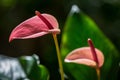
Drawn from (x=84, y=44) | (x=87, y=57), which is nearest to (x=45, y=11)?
(x=84, y=44)

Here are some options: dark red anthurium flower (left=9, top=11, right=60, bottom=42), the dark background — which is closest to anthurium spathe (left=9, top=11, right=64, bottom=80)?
dark red anthurium flower (left=9, top=11, right=60, bottom=42)

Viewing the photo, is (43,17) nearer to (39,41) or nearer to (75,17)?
(75,17)

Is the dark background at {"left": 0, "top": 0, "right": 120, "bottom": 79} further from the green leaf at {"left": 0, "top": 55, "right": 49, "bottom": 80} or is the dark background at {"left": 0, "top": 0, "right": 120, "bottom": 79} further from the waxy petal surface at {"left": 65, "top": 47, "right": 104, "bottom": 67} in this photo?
the waxy petal surface at {"left": 65, "top": 47, "right": 104, "bottom": 67}

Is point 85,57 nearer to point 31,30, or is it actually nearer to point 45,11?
point 31,30

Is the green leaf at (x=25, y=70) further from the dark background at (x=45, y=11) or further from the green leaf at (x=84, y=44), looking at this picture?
the dark background at (x=45, y=11)

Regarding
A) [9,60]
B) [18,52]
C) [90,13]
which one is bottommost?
[18,52]

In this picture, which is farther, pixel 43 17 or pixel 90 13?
pixel 90 13

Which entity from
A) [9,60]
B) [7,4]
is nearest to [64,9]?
[7,4]
